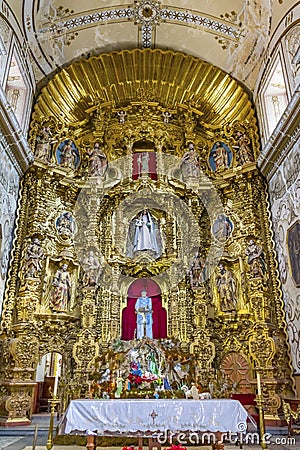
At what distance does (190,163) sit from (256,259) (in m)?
4.54

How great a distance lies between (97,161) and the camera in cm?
1424

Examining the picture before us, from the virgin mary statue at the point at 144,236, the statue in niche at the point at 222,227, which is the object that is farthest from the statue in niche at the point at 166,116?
the statue in niche at the point at 222,227

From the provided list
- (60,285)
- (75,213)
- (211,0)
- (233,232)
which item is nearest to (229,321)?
(233,232)

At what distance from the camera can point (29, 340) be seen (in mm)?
10508

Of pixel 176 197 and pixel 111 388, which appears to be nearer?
pixel 111 388

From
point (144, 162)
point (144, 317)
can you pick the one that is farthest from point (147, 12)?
point (144, 317)

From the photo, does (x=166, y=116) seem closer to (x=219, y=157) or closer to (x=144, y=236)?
(x=219, y=157)

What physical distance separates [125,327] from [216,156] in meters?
7.04

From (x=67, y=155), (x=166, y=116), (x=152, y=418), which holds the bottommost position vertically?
(x=152, y=418)

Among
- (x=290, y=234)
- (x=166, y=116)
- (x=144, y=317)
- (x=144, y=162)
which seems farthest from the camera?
(x=166, y=116)

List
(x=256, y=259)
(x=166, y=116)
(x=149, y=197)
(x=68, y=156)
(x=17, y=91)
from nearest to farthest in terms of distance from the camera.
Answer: (x=256, y=259) → (x=17, y=91) → (x=149, y=197) → (x=68, y=156) → (x=166, y=116)

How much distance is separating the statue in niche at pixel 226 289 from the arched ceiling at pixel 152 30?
7.14 m

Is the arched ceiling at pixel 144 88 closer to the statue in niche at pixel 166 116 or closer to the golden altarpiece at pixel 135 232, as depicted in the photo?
the golden altarpiece at pixel 135 232

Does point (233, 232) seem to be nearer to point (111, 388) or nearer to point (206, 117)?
point (206, 117)
